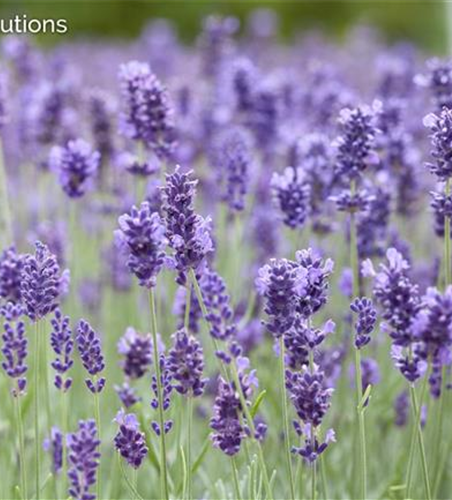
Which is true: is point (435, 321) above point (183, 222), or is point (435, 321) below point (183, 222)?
below

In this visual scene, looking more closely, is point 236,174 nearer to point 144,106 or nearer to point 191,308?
point 144,106

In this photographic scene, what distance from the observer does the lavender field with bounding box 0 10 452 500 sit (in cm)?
225

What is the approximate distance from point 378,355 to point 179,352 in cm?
222

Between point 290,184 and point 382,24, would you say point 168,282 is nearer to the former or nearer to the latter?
point 290,184

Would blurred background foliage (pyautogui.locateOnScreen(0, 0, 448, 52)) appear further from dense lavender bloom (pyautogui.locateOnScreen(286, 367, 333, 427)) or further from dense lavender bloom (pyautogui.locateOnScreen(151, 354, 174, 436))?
dense lavender bloom (pyautogui.locateOnScreen(286, 367, 333, 427))

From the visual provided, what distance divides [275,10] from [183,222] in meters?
16.4

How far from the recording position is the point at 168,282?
449cm

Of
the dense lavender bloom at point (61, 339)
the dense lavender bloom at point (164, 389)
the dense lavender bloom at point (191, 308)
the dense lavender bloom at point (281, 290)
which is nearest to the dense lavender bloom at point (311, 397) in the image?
the dense lavender bloom at point (281, 290)

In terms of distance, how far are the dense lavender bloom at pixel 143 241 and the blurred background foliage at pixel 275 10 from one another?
1487 centimetres

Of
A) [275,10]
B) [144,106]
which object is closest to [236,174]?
[144,106]

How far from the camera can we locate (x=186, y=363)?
2.26 meters

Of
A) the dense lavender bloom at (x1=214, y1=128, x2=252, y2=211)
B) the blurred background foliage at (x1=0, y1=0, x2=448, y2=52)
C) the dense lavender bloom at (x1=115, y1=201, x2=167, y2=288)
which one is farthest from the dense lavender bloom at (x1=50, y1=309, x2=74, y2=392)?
the blurred background foliage at (x1=0, y1=0, x2=448, y2=52)

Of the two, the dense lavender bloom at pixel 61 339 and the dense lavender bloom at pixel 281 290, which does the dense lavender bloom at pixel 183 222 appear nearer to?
the dense lavender bloom at pixel 281 290

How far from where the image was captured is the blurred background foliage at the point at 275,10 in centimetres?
1739
